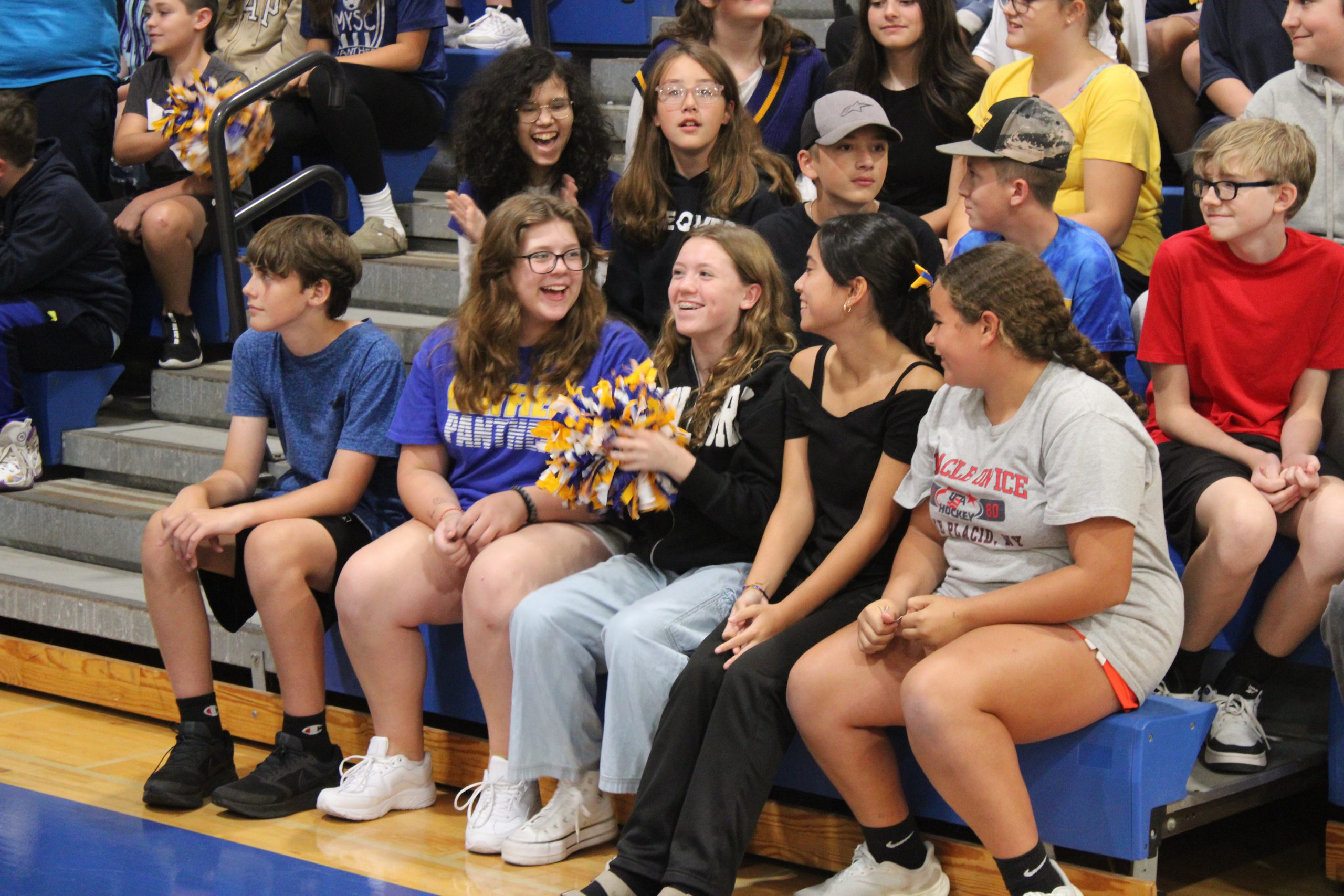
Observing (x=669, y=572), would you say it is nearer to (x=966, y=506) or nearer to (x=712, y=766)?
(x=712, y=766)

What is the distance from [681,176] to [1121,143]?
107 cm

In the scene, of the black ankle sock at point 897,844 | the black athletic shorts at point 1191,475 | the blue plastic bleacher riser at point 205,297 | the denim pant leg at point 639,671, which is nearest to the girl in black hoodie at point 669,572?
the denim pant leg at point 639,671

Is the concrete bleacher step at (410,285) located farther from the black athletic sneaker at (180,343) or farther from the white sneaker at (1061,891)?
the white sneaker at (1061,891)

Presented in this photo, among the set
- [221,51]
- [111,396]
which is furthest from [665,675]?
[221,51]

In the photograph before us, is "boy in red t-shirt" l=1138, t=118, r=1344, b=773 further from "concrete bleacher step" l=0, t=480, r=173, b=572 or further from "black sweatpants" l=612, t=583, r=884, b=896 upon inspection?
"concrete bleacher step" l=0, t=480, r=173, b=572

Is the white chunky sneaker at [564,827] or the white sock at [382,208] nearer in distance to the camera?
the white chunky sneaker at [564,827]

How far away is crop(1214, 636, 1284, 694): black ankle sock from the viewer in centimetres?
285

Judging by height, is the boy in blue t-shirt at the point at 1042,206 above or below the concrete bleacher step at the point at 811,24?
below

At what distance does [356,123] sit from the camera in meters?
4.93

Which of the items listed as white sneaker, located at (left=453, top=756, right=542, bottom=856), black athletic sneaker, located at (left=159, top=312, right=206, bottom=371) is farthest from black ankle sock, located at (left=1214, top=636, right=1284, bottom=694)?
black athletic sneaker, located at (left=159, top=312, right=206, bottom=371)

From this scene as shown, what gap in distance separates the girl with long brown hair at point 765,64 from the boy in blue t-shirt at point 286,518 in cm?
116

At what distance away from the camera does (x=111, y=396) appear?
17.1 feet

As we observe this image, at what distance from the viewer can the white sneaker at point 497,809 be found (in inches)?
118

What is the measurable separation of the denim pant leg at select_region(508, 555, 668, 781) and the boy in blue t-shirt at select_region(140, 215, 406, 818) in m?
0.58
